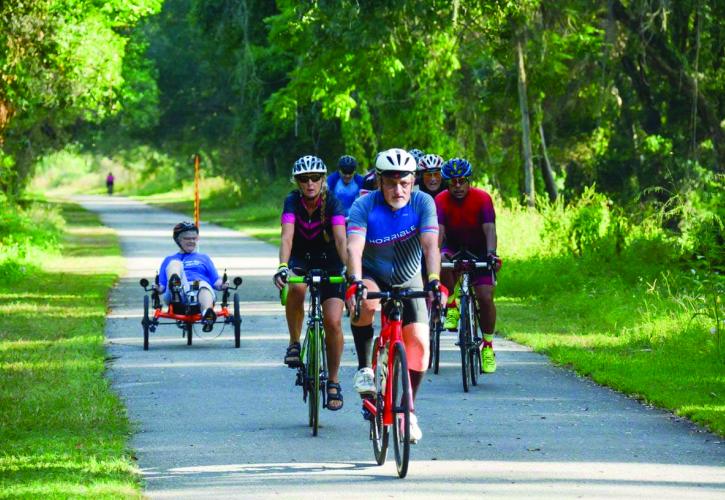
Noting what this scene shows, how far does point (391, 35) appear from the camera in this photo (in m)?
25.3

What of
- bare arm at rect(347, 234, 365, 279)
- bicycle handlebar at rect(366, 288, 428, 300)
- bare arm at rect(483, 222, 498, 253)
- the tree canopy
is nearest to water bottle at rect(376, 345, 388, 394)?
bicycle handlebar at rect(366, 288, 428, 300)

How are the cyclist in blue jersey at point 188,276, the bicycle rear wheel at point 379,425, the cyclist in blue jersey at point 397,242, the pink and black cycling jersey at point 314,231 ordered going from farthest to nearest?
1. the cyclist in blue jersey at point 188,276
2. the pink and black cycling jersey at point 314,231
3. the cyclist in blue jersey at point 397,242
4. the bicycle rear wheel at point 379,425

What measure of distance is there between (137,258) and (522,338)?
679 inches

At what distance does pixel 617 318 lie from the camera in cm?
1809

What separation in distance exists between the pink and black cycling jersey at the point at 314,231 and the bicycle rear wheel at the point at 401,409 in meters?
2.59

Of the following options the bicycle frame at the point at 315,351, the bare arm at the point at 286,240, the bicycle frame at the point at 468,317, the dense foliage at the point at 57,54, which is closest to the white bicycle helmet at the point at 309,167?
the bare arm at the point at 286,240

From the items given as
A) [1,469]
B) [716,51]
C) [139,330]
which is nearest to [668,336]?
[139,330]

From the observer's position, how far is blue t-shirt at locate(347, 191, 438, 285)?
9805mm

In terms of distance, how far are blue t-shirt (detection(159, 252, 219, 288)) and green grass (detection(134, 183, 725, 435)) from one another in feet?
11.4

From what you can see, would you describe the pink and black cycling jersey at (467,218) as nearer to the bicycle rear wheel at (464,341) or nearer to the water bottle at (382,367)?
the bicycle rear wheel at (464,341)

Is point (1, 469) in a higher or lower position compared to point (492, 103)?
lower

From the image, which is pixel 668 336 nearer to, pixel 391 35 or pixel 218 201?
pixel 391 35

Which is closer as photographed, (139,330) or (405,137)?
(139,330)

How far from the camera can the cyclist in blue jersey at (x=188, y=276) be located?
1661cm
